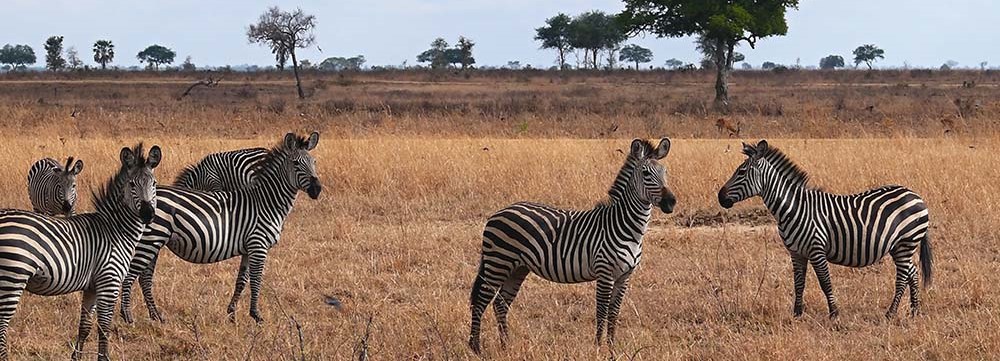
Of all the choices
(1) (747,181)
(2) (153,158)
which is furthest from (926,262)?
(2) (153,158)

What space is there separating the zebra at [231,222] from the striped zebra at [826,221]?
3.04 meters

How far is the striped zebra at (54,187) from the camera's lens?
Result: 8969 mm

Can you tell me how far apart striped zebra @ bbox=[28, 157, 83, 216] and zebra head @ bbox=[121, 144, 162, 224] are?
271 cm

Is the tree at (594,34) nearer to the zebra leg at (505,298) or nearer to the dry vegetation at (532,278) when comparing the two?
the dry vegetation at (532,278)

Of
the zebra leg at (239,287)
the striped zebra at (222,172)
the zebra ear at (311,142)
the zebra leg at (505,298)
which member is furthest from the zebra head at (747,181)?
the striped zebra at (222,172)

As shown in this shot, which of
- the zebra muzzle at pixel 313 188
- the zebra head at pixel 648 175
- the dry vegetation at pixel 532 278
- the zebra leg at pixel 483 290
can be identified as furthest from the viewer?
the zebra muzzle at pixel 313 188

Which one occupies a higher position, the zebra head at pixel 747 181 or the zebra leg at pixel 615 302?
the zebra head at pixel 747 181

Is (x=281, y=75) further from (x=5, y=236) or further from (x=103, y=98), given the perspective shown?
(x=5, y=236)

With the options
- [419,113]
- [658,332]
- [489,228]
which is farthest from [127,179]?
[419,113]

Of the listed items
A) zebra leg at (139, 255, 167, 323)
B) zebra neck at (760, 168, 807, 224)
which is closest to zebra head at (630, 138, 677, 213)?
zebra neck at (760, 168, 807, 224)

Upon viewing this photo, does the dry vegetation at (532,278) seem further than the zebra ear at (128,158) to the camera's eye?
Yes

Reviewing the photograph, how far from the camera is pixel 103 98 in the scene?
131ft

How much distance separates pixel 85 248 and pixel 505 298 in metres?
2.47

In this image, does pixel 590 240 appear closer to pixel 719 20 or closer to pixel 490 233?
pixel 490 233
